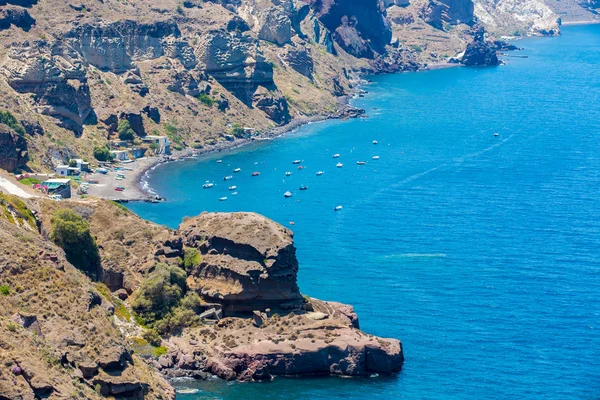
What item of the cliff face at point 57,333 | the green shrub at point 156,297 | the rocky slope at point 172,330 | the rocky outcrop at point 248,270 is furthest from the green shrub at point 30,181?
the cliff face at point 57,333

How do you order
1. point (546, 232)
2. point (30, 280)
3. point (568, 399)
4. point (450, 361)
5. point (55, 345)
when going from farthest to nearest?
point (546, 232) < point (450, 361) < point (568, 399) < point (30, 280) < point (55, 345)

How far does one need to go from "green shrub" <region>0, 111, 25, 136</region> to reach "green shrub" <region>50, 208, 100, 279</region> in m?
72.2

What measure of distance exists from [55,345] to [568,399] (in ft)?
140

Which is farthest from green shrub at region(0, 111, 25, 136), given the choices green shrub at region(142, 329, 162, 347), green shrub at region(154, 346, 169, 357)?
green shrub at region(154, 346, 169, 357)

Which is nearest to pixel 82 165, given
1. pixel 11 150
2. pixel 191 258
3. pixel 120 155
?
pixel 120 155

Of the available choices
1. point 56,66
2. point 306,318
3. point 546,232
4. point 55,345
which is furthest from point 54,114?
point 55,345

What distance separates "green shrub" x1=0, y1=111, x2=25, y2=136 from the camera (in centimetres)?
17688

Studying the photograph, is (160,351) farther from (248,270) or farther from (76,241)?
(76,241)

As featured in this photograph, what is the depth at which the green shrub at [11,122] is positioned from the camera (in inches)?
6964

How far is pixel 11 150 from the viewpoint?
16300cm

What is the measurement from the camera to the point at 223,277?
108 m

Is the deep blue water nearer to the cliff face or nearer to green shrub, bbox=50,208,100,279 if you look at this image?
the cliff face

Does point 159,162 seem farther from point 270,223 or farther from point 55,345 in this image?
point 55,345

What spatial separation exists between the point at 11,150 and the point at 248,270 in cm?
6686
